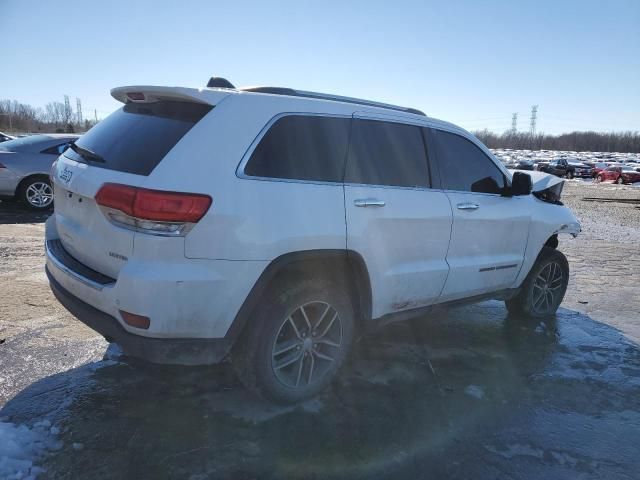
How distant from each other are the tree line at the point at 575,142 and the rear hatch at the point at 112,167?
134 metres

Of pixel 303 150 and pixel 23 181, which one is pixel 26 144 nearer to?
pixel 23 181

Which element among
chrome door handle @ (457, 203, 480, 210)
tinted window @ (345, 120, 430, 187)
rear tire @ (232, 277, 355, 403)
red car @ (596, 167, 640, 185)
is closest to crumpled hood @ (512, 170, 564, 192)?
chrome door handle @ (457, 203, 480, 210)

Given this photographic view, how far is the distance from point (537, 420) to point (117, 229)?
2.86 metres

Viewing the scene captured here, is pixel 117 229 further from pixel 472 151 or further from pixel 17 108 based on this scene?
pixel 17 108

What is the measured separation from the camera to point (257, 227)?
2727mm

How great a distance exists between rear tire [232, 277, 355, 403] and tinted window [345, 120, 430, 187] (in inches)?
31.0

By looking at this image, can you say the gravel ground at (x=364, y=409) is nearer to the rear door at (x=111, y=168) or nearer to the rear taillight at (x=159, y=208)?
the rear door at (x=111, y=168)

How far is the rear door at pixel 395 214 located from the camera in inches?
129

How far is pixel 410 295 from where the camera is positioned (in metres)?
3.68

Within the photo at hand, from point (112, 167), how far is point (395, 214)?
180 centimetres

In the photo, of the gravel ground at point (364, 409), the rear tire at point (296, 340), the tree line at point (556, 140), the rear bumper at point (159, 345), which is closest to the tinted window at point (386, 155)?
the rear tire at point (296, 340)

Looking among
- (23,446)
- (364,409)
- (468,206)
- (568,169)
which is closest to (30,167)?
(23,446)

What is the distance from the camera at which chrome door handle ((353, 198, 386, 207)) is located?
10.5 feet

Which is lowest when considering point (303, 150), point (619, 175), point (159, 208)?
point (619, 175)
